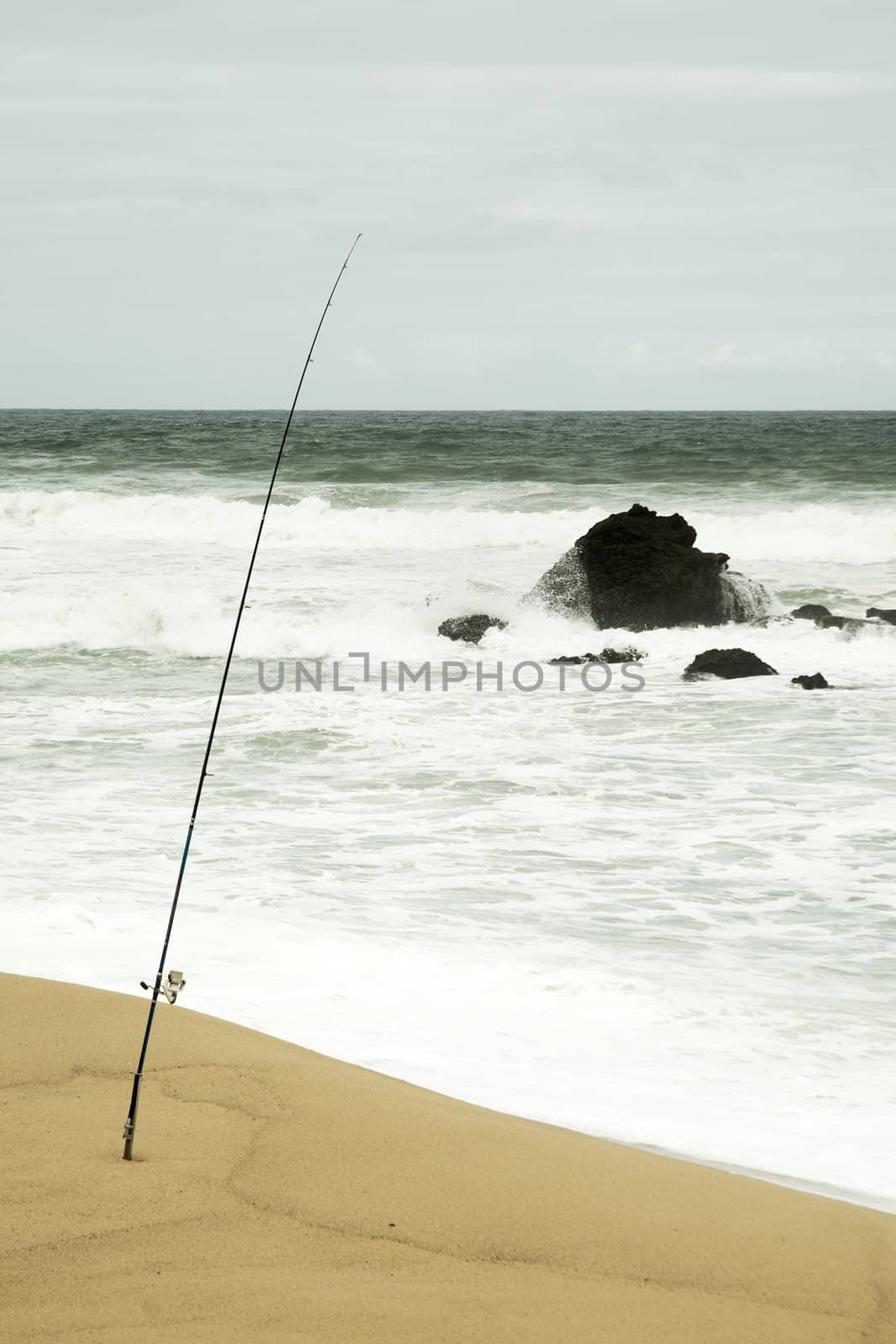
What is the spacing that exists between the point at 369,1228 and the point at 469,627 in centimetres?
1084

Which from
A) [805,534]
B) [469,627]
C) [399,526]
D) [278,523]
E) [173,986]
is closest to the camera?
[173,986]

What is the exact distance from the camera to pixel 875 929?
4.87 metres

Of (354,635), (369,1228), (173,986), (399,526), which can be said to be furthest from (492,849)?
(399,526)

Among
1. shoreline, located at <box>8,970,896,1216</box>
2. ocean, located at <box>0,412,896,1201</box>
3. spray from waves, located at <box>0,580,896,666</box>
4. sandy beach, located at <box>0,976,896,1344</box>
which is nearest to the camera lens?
sandy beach, located at <box>0,976,896,1344</box>

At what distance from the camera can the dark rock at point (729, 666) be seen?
414 inches

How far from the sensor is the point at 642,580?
1339cm

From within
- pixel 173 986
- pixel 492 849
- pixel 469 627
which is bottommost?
pixel 492 849

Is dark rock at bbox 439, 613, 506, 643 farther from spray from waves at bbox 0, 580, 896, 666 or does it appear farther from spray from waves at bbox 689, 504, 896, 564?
spray from waves at bbox 689, 504, 896, 564

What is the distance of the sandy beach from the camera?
2.03m

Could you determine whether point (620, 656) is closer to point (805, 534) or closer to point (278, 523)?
point (805, 534)

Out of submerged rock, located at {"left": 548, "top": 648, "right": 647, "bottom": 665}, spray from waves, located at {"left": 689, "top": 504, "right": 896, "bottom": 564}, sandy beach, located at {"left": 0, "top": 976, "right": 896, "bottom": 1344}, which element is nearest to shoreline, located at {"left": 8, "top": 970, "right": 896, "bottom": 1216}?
sandy beach, located at {"left": 0, "top": 976, "right": 896, "bottom": 1344}

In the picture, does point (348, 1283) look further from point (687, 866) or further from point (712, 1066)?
point (687, 866)

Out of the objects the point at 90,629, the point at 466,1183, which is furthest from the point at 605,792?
the point at 90,629

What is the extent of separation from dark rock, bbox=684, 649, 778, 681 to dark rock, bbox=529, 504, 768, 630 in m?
2.65
